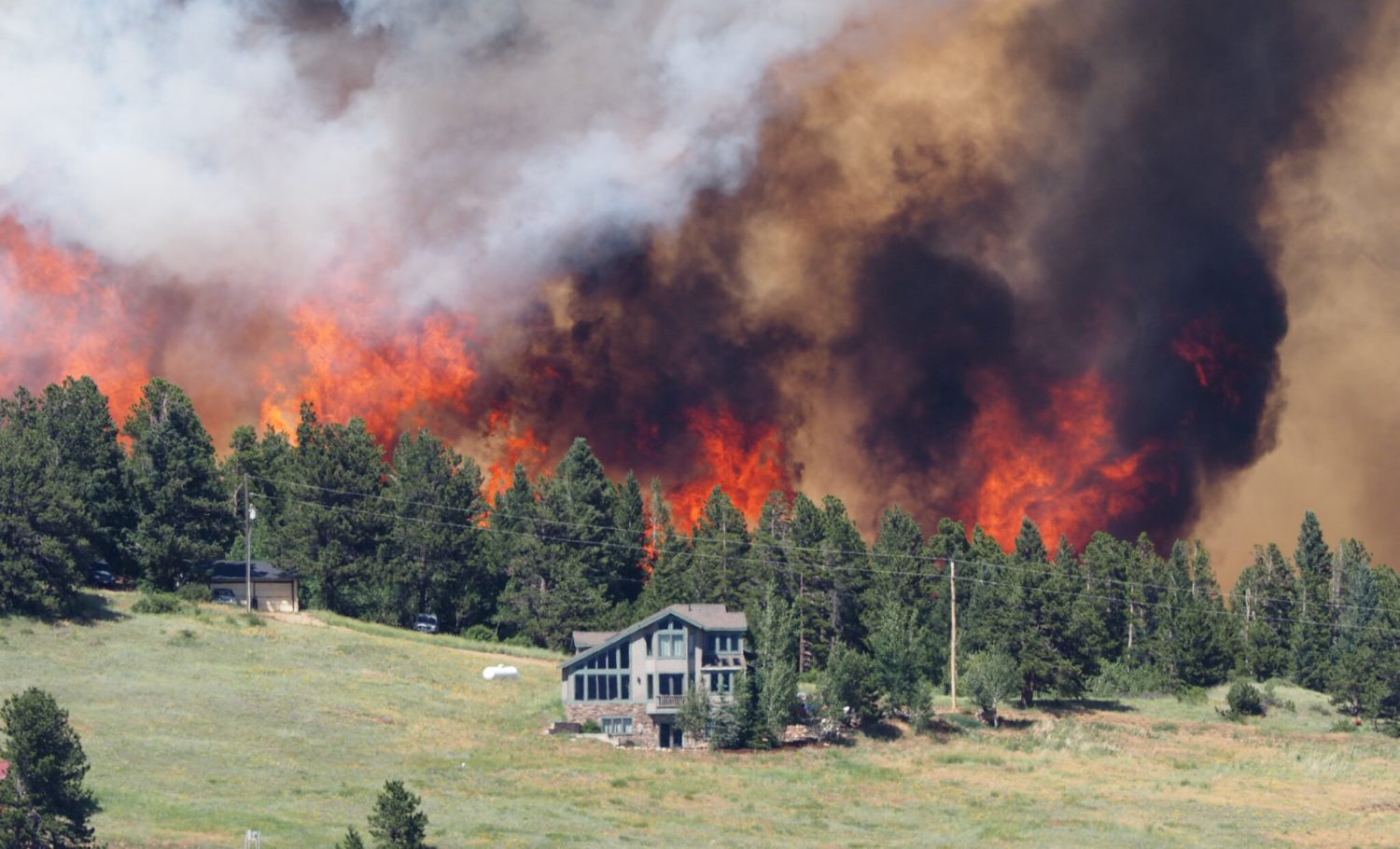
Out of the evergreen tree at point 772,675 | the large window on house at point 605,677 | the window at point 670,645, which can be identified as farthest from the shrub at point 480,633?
the evergreen tree at point 772,675

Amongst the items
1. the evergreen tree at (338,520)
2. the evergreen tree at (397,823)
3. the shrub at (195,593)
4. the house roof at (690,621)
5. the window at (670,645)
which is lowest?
the evergreen tree at (397,823)

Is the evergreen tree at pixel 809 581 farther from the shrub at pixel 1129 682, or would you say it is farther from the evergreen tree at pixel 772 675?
the shrub at pixel 1129 682

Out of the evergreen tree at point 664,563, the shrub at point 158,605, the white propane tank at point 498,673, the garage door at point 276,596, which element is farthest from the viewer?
the garage door at point 276,596

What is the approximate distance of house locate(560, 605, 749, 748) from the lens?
113m

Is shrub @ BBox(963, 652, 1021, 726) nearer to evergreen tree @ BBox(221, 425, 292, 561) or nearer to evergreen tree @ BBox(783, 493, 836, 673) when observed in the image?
evergreen tree @ BBox(783, 493, 836, 673)

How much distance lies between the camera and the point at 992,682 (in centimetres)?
12394

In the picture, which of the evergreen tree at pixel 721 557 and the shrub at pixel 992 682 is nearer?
the shrub at pixel 992 682

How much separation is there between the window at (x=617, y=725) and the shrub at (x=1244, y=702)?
179ft

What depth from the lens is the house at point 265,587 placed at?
5709 inches

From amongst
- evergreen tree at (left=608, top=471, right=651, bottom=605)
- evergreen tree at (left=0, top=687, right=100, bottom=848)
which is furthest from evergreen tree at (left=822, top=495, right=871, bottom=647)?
evergreen tree at (left=0, top=687, right=100, bottom=848)

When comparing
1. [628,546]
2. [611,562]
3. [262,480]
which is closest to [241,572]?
[262,480]

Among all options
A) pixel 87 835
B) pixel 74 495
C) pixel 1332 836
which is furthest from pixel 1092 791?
pixel 74 495

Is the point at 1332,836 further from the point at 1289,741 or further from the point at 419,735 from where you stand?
the point at 419,735

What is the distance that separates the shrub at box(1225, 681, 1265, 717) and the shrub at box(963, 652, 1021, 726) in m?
24.2
